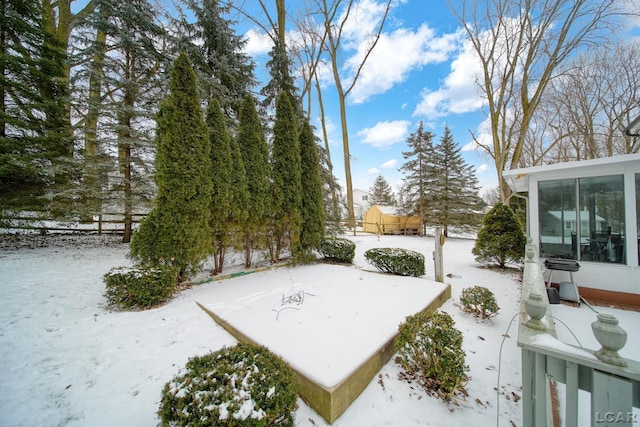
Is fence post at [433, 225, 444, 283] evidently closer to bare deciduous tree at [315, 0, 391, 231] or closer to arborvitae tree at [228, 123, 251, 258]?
arborvitae tree at [228, 123, 251, 258]

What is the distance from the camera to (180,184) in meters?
4.20

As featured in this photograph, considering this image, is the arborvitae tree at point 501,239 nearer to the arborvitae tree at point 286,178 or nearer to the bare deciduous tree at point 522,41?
the bare deciduous tree at point 522,41

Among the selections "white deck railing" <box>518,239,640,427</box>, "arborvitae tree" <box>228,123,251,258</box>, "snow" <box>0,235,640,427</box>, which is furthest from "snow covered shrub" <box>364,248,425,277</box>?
"white deck railing" <box>518,239,640,427</box>

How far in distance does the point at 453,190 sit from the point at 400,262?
14.1m

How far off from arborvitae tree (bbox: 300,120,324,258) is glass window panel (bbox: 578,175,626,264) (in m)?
5.92

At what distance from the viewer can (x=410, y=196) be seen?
58.9ft

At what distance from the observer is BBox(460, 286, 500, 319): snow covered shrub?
3.56 meters

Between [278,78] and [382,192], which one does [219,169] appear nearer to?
[278,78]

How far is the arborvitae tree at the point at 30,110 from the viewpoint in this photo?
22.4ft

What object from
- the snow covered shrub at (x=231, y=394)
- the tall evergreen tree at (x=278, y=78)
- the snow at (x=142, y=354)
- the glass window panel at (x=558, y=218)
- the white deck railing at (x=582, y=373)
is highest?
the tall evergreen tree at (x=278, y=78)

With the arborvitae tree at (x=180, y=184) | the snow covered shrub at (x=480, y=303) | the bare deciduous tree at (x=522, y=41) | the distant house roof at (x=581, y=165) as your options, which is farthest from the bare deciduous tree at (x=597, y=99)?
the arborvitae tree at (x=180, y=184)

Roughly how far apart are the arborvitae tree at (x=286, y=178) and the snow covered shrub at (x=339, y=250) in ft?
3.32

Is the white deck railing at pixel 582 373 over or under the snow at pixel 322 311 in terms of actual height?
over

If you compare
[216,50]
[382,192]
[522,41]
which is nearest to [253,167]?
[216,50]
